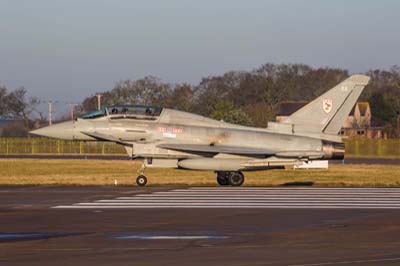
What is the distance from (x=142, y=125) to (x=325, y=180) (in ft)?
27.6

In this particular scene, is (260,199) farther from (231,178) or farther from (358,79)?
(358,79)

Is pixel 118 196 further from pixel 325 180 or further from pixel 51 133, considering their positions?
pixel 325 180

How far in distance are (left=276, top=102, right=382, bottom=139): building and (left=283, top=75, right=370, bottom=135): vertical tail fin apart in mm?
76653

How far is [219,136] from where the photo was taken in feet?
97.5

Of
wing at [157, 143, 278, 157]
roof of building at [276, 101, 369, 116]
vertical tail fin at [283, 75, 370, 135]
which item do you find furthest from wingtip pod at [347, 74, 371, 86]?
roof of building at [276, 101, 369, 116]

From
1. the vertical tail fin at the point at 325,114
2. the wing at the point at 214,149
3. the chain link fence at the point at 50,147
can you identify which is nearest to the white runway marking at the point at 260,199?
the wing at the point at 214,149

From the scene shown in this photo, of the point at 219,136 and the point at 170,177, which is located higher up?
the point at 219,136

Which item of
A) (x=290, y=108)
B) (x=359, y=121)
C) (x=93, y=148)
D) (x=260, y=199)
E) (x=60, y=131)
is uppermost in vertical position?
(x=290, y=108)

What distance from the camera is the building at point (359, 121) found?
360ft

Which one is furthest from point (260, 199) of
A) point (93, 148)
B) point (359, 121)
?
point (359, 121)
